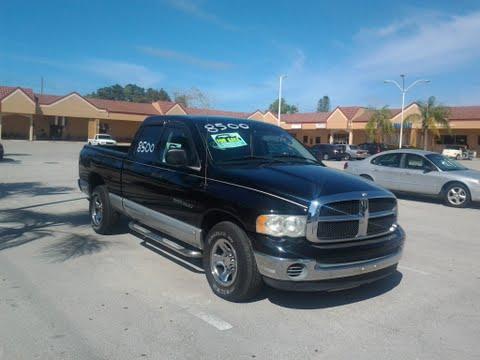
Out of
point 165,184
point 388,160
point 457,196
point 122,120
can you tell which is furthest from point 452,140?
point 165,184

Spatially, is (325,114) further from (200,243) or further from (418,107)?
(200,243)

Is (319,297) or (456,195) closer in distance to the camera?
(319,297)

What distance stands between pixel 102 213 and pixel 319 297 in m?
3.89

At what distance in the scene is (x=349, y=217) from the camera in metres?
4.59

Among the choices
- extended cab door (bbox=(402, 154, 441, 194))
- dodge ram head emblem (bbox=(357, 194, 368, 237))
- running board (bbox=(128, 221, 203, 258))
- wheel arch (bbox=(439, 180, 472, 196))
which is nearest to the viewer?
dodge ram head emblem (bbox=(357, 194, 368, 237))

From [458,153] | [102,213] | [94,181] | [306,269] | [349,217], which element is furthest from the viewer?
[458,153]

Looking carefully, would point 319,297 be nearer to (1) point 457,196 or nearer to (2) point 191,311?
(2) point 191,311

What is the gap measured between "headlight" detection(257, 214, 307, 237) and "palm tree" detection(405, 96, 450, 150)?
55324 mm

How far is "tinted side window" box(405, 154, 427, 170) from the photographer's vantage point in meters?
13.4

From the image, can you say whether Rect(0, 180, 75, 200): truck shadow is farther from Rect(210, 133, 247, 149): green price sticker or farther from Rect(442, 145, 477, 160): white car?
Rect(442, 145, 477, 160): white car

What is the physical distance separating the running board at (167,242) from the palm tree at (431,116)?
54.2 metres

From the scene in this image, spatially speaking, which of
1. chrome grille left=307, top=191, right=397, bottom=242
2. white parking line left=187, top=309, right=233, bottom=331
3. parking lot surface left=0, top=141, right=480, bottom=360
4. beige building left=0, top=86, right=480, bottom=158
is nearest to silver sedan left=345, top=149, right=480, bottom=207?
parking lot surface left=0, top=141, right=480, bottom=360

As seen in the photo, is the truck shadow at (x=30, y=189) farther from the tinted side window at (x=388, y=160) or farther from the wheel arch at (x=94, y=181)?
the tinted side window at (x=388, y=160)

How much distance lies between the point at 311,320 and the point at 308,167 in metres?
1.75
